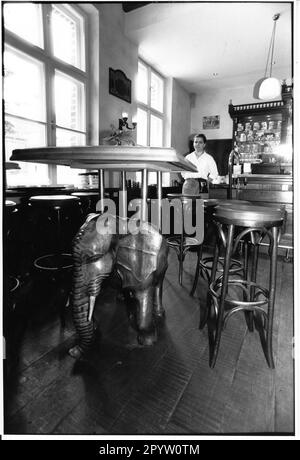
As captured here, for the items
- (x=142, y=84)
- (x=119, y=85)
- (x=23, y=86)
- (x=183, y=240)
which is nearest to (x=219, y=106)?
(x=142, y=84)

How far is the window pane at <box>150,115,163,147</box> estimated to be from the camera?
7412mm

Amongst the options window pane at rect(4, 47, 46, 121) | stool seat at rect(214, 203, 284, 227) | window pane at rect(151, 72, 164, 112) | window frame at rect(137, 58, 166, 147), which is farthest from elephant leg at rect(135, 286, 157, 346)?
window pane at rect(151, 72, 164, 112)

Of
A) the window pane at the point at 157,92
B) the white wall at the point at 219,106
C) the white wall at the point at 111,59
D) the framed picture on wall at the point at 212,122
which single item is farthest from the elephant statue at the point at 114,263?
the framed picture on wall at the point at 212,122

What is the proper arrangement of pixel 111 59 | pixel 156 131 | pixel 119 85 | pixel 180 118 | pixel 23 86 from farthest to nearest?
1. pixel 180 118
2. pixel 156 131
3. pixel 119 85
4. pixel 111 59
5. pixel 23 86

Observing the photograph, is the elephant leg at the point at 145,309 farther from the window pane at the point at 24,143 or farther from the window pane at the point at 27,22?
the window pane at the point at 27,22

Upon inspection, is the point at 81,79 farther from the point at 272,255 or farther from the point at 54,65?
the point at 272,255

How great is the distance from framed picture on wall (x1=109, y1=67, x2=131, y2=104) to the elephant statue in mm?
4549

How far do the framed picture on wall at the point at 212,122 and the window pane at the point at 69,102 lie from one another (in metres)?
5.17

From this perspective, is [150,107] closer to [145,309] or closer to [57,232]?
[57,232]

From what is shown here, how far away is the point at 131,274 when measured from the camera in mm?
1336

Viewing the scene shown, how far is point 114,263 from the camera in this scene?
4.43ft

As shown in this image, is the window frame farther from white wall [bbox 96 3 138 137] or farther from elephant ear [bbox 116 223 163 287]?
elephant ear [bbox 116 223 163 287]

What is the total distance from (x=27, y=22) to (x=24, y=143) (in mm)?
1641
